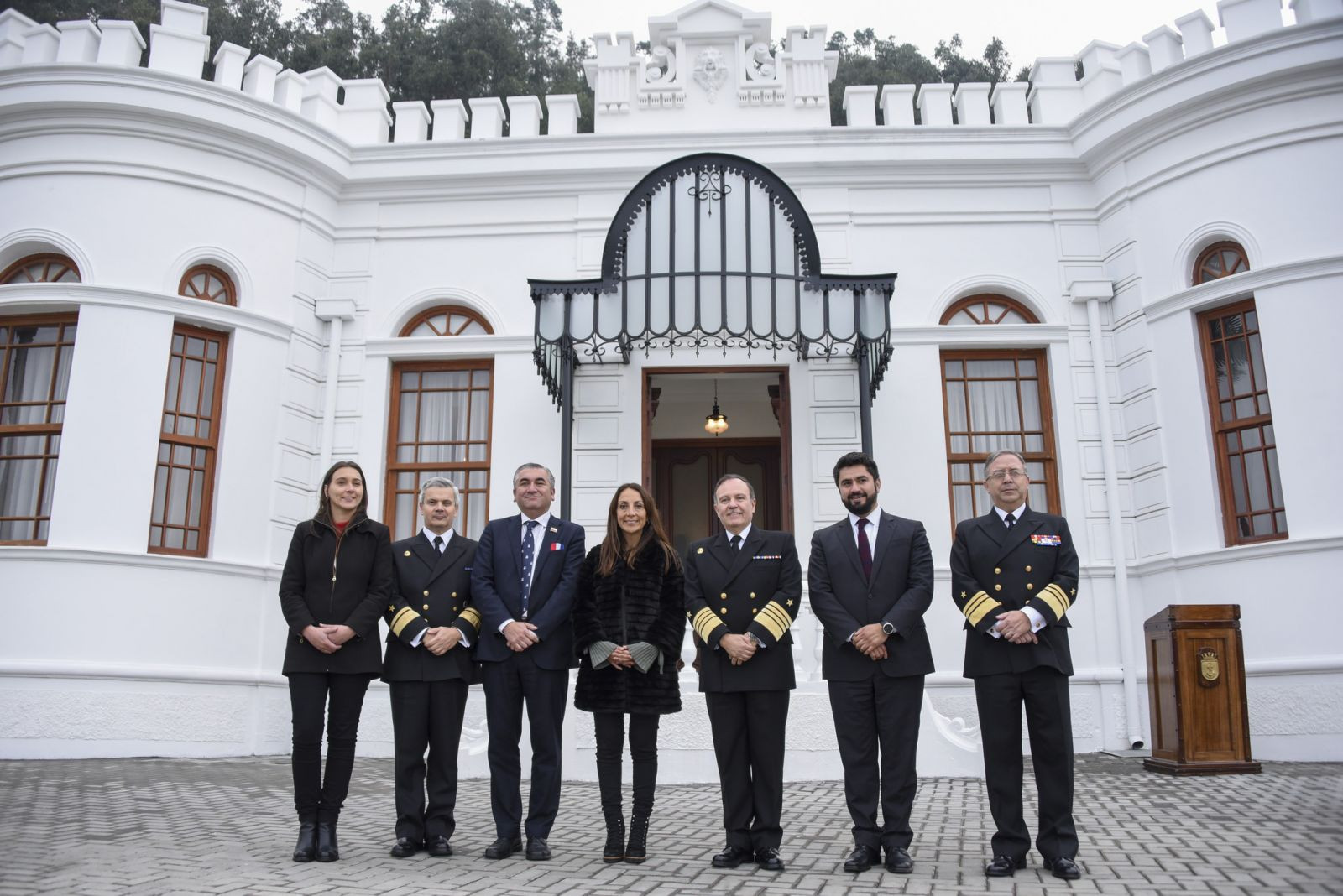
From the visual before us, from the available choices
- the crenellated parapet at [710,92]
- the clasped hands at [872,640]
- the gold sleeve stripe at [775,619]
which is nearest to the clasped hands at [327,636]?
the gold sleeve stripe at [775,619]

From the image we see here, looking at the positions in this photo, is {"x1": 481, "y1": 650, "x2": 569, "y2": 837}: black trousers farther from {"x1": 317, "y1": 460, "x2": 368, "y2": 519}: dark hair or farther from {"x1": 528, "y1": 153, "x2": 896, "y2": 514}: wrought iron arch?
{"x1": 528, "y1": 153, "x2": 896, "y2": 514}: wrought iron arch

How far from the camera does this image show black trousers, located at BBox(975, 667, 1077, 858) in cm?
438

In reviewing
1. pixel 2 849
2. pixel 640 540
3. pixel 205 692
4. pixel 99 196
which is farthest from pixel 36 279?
pixel 640 540

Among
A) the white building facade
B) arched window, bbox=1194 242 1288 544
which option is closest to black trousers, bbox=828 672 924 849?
the white building facade

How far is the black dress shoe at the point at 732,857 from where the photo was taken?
4.54 m

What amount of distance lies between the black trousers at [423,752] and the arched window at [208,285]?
6.68 m

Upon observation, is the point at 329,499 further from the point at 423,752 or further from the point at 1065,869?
the point at 1065,869

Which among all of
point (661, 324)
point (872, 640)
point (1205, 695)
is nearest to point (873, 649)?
point (872, 640)

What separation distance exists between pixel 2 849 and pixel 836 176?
9.36 meters

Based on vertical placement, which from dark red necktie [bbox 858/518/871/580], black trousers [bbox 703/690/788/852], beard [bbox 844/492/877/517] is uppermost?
beard [bbox 844/492/877/517]

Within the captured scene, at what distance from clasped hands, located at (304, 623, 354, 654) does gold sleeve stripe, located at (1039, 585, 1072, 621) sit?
3.24 meters

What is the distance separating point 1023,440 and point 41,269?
33.1ft

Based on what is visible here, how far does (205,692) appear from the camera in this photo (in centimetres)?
929

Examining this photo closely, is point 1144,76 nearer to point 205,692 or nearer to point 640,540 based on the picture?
point 640,540
